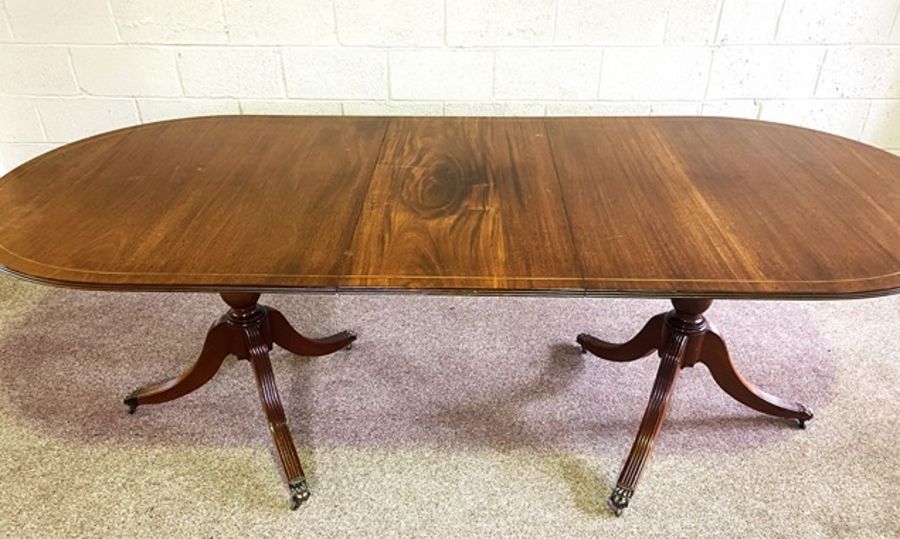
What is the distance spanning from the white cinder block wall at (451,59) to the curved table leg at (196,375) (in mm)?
819

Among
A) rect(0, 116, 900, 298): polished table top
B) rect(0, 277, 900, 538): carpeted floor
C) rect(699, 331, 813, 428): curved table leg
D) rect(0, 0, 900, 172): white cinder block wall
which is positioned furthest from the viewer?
rect(0, 0, 900, 172): white cinder block wall

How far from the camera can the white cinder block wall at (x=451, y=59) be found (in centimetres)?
182

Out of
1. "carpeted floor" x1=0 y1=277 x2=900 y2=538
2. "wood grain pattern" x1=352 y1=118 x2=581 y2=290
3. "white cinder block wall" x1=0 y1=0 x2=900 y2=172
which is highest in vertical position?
"white cinder block wall" x1=0 y1=0 x2=900 y2=172

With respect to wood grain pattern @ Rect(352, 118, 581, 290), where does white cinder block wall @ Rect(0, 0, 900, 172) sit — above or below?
above

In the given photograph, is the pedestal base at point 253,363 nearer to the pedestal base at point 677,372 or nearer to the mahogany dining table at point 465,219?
the mahogany dining table at point 465,219

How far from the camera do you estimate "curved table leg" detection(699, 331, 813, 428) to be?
4.93ft

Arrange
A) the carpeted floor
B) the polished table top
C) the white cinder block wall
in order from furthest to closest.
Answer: the white cinder block wall < the carpeted floor < the polished table top

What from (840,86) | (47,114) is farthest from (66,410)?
(840,86)

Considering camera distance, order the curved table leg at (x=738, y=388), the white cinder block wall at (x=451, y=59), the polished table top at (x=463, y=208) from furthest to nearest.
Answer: the white cinder block wall at (x=451, y=59) < the curved table leg at (x=738, y=388) < the polished table top at (x=463, y=208)

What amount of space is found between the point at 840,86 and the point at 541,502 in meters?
1.61

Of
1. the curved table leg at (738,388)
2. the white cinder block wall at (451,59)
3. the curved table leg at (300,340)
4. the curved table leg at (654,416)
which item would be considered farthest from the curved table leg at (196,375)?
the curved table leg at (738,388)

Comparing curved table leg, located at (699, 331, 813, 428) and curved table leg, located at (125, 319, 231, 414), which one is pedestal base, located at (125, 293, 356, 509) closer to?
curved table leg, located at (125, 319, 231, 414)

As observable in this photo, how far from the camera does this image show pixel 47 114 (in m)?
2.03

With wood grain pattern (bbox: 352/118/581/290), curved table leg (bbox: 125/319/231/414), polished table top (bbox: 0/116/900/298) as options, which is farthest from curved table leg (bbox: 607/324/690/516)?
curved table leg (bbox: 125/319/231/414)
